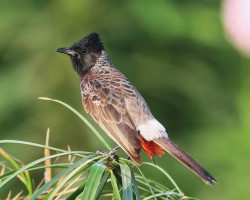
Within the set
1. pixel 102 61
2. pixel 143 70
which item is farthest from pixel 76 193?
pixel 143 70

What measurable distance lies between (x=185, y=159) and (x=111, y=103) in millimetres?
665

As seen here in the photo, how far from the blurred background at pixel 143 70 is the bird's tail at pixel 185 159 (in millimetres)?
3354

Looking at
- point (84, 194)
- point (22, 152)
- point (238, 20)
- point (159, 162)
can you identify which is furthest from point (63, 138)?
point (84, 194)

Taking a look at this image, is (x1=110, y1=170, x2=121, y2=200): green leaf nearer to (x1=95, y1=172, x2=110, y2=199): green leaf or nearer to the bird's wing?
(x1=95, y1=172, x2=110, y2=199): green leaf

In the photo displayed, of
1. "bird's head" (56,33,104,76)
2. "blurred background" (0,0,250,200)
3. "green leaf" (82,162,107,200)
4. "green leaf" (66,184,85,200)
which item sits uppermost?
"bird's head" (56,33,104,76)

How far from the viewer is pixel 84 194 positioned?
1868mm

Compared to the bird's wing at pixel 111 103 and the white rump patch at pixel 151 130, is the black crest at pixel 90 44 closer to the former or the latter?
the bird's wing at pixel 111 103

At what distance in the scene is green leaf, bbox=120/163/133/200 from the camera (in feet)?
6.27

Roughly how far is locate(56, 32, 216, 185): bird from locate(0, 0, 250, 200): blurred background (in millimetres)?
2650

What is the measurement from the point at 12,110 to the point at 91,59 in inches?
119

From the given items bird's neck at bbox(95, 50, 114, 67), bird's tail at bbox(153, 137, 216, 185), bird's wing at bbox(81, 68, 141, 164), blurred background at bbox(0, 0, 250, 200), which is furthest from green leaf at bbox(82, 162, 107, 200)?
blurred background at bbox(0, 0, 250, 200)

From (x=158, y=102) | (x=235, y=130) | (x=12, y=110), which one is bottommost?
(x=235, y=130)

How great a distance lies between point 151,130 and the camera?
327 centimetres

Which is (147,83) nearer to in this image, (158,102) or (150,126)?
(158,102)
